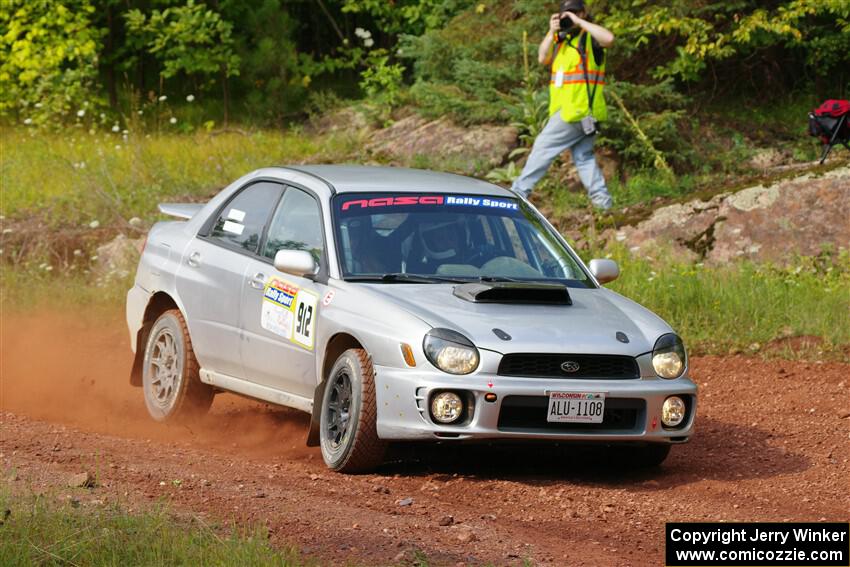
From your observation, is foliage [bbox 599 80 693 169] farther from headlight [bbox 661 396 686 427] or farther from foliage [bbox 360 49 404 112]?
headlight [bbox 661 396 686 427]

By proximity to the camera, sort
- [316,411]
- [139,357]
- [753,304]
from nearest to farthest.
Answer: [316,411] → [139,357] → [753,304]

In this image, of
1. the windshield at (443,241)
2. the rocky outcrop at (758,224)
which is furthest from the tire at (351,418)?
the rocky outcrop at (758,224)

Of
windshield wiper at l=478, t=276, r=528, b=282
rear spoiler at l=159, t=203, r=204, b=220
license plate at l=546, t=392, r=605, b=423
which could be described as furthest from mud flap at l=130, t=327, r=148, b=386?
license plate at l=546, t=392, r=605, b=423

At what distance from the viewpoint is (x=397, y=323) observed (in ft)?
23.7

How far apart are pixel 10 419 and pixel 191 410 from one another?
1.18 m

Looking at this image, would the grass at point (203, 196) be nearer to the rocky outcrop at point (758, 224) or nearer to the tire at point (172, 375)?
the rocky outcrop at point (758, 224)

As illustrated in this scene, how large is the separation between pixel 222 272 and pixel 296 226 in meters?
0.63

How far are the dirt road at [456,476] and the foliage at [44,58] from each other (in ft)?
30.6

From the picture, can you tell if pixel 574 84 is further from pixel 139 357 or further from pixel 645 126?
pixel 139 357

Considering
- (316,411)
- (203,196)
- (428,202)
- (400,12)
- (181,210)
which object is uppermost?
Result: (400,12)

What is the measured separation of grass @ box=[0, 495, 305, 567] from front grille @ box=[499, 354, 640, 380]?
1.85 metres

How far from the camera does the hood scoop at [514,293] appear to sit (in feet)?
24.6

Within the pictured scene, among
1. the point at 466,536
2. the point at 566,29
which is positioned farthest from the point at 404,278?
the point at 566,29

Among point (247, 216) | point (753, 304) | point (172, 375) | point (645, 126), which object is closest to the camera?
point (247, 216)
